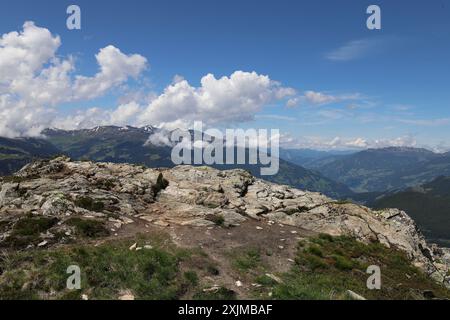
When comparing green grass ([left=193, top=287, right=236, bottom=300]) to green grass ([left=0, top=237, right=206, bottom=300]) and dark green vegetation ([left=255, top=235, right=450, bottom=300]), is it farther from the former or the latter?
dark green vegetation ([left=255, top=235, right=450, bottom=300])

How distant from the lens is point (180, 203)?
139 ft

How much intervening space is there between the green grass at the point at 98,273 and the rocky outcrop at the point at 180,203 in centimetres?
485

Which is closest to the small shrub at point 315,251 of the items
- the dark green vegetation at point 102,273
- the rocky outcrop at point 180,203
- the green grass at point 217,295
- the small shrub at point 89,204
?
the rocky outcrop at point 180,203

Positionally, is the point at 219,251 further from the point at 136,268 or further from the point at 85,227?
the point at 85,227

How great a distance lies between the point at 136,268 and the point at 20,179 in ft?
93.8

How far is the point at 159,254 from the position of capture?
24.7m

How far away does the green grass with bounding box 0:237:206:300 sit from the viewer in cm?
1962

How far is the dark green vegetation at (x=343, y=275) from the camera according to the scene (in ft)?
74.4

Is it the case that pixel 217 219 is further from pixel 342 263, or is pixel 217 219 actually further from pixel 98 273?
pixel 98 273

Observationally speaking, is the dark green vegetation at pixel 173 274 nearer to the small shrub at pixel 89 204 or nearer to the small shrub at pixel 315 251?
the small shrub at pixel 315 251

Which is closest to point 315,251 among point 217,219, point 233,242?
point 233,242

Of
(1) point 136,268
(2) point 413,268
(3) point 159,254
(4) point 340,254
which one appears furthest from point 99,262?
(2) point 413,268

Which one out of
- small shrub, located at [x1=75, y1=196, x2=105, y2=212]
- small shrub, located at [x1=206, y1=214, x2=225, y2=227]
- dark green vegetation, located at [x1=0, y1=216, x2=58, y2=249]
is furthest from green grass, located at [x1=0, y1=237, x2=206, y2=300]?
small shrub, located at [x1=206, y1=214, x2=225, y2=227]

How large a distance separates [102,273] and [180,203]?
2103 centimetres
